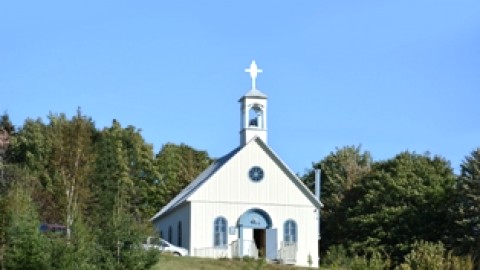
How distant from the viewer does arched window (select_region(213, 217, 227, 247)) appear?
55000mm

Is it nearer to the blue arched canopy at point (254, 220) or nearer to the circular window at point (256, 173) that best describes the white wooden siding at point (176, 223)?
the blue arched canopy at point (254, 220)

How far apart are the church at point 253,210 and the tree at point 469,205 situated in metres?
8.15

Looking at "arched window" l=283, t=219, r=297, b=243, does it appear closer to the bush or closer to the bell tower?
the bell tower

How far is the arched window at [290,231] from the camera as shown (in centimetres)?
5569

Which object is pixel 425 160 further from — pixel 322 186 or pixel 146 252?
pixel 146 252

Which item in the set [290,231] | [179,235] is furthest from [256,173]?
[179,235]

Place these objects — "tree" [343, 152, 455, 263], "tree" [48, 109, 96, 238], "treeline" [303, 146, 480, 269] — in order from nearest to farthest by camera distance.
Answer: "tree" [48, 109, 96, 238] → "treeline" [303, 146, 480, 269] → "tree" [343, 152, 455, 263]

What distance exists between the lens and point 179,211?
5791 cm

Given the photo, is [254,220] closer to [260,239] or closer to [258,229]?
[258,229]

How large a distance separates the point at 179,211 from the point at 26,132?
1902cm

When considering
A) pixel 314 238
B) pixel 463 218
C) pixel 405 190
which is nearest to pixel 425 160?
pixel 405 190

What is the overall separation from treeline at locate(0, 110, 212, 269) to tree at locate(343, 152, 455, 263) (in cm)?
1294

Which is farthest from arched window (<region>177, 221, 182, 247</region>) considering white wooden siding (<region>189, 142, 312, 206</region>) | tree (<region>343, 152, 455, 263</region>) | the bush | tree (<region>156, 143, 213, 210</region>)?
the bush

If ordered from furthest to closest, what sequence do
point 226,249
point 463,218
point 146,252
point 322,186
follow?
point 322,186, point 463,218, point 226,249, point 146,252
